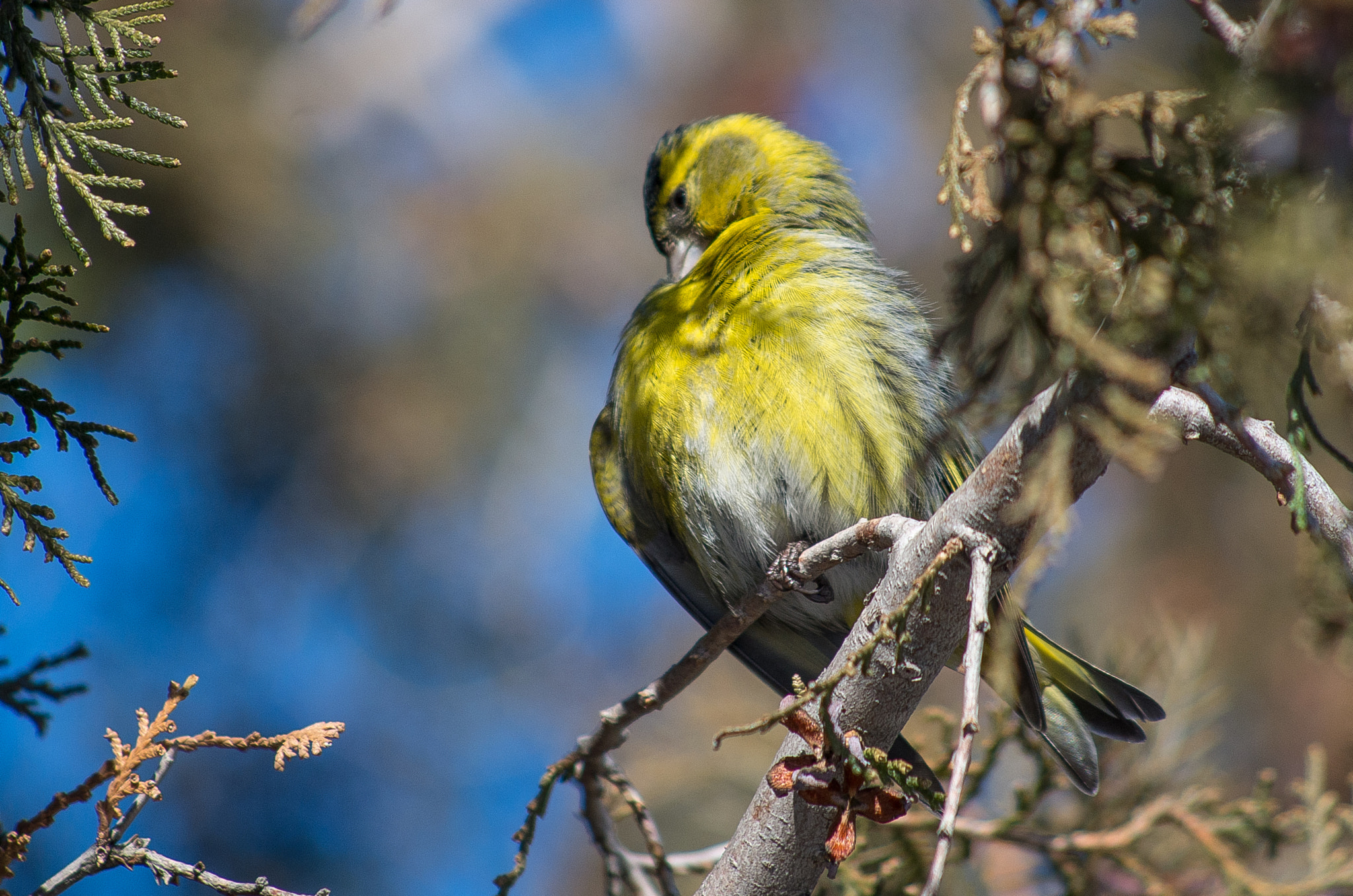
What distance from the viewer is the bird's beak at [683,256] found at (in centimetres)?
330

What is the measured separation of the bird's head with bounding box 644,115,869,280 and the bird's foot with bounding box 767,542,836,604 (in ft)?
3.54

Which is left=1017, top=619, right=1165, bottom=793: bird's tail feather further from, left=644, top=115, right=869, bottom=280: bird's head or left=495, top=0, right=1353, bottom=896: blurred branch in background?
left=644, top=115, right=869, bottom=280: bird's head

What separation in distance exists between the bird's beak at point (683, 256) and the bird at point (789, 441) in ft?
0.67

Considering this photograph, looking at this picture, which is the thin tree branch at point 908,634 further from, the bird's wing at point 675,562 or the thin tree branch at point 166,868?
the bird's wing at point 675,562

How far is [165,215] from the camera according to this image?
18.6 feet

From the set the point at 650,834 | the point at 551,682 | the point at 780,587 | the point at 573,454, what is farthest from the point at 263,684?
the point at 780,587

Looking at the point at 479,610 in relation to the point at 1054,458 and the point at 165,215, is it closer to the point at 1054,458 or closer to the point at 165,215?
the point at 165,215

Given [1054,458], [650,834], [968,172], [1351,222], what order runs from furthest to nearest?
[650,834] → [968,172] → [1054,458] → [1351,222]

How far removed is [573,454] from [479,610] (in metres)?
1.18

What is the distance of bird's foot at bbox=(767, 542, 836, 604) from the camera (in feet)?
6.97

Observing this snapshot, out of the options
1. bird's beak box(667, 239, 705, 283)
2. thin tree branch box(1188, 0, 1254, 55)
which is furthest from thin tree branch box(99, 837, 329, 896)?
bird's beak box(667, 239, 705, 283)

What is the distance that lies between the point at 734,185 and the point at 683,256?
283mm

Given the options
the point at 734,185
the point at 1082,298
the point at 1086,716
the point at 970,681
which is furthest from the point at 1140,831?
the point at 734,185

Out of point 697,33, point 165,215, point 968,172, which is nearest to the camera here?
point 968,172
